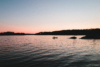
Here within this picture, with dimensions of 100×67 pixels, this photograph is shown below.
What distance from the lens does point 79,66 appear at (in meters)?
8.55

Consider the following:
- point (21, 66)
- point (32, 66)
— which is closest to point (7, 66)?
point (21, 66)

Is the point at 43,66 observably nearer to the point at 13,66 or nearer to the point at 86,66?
the point at 13,66

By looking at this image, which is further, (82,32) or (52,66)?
(82,32)

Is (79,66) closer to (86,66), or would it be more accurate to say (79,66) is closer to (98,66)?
(86,66)

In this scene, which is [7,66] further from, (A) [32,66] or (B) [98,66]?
(B) [98,66]

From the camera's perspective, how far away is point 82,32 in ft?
646

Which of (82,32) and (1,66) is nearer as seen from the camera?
(1,66)

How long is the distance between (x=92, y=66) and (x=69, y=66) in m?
2.59

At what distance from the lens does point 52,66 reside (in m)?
8.51

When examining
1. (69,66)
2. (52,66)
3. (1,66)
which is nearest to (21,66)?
(1,66)

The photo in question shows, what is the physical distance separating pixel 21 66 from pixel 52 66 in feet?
11.4

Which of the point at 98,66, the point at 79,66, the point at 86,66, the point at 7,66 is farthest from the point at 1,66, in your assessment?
the point at 98,66

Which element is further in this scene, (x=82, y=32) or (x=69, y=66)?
(x=82, y=32)

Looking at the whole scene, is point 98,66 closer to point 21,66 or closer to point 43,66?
point 43,66
